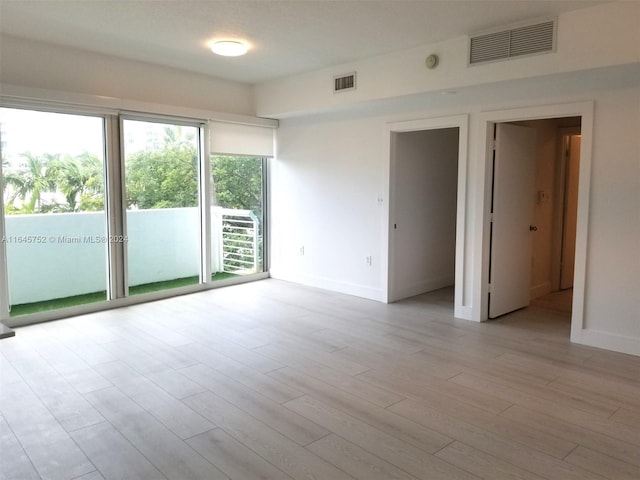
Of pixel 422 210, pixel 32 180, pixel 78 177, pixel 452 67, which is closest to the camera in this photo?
pixel 452 67

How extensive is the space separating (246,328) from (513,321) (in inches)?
110

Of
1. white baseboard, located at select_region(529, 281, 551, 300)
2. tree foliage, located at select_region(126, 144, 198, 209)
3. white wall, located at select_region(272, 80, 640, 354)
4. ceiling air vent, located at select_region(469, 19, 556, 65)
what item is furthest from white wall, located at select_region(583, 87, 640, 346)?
tree foliage, located at select_region(126, 144, 198, 209)

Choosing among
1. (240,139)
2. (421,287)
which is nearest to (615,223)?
(421,287)

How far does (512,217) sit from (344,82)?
2408 mm

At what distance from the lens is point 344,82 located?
5410 mm

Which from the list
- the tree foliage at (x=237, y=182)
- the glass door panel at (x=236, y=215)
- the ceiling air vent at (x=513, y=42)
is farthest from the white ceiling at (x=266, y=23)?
the glass door panel at (x=236, y=215)

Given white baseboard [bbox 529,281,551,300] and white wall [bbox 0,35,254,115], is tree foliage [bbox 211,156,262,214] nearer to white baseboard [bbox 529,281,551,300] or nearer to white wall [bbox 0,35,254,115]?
white wall [bbox 0,35,254,115]

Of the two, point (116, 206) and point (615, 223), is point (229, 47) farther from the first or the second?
point (615, 223)

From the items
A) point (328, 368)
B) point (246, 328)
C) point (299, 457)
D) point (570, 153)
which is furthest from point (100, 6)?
point (570, 153)

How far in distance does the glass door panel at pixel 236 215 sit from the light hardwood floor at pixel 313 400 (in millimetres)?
1761

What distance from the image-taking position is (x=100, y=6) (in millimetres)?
3750

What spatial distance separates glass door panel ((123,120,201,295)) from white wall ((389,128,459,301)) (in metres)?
2.62

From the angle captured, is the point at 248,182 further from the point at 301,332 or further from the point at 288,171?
the point at 301,332

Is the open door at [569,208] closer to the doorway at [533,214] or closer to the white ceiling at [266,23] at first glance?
the doorway at [533,214]
